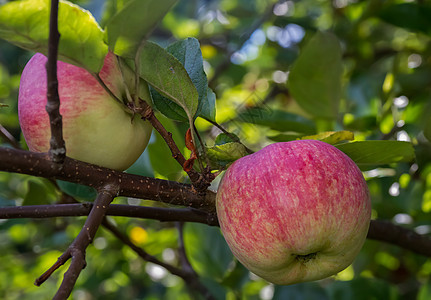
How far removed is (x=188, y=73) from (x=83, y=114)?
18cm

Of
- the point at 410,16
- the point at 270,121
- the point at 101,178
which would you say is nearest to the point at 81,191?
the point at 101,178

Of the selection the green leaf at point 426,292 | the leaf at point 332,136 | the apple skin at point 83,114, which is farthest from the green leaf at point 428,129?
the apple skin at point 83,114

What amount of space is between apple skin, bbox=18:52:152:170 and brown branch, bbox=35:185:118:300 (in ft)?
0.25

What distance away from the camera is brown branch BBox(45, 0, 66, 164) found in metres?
0.49

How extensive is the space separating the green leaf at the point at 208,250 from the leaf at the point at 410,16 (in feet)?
2.60

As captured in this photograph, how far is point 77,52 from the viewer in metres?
0.60

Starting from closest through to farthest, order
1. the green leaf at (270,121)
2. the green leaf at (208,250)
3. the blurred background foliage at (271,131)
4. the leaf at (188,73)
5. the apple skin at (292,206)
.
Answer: the apple skin at (292,206), the leaf at (188,73), the green leaf at (270,121), the blurred background foliage at (271,131), the green leaf at (208,250)

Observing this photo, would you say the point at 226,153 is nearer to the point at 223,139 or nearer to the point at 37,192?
the point at 223,139

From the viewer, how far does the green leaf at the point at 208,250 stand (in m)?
1.36

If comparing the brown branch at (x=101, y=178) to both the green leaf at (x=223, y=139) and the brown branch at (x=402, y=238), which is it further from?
the brown branch at (x=402, y=238)

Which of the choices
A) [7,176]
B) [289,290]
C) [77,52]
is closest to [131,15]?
[77,52]

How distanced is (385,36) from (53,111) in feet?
5.60

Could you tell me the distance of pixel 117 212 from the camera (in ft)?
2.66

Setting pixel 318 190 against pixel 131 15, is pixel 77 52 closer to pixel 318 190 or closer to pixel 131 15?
pixel 131 15
